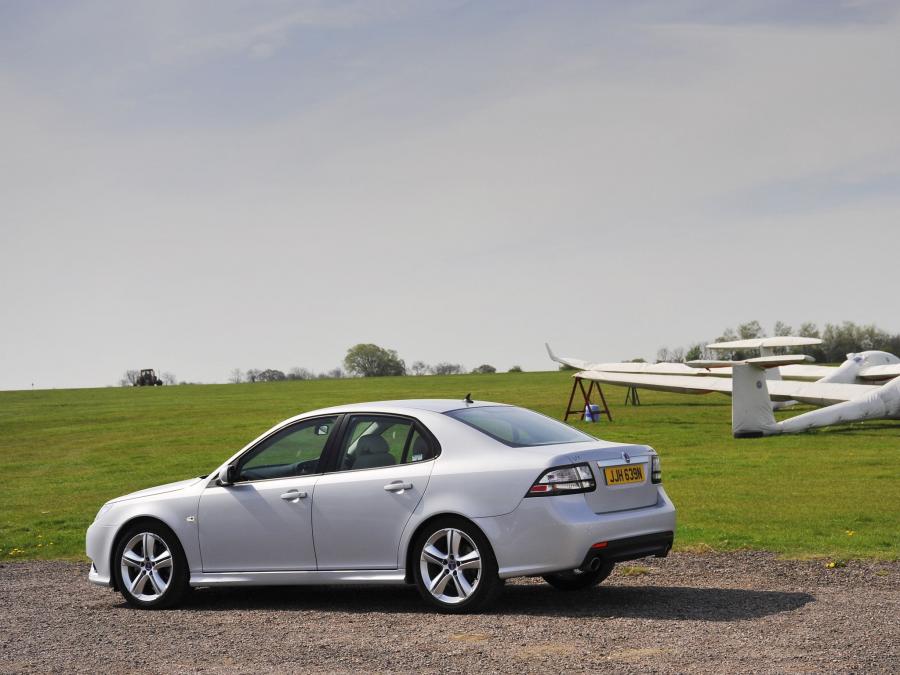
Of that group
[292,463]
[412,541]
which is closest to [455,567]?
[412,541]

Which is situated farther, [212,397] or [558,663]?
[212,397]

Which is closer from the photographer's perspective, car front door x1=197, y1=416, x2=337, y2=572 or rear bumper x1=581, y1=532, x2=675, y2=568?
rear bumper x1=581, y1=532, x2=675, y2=568

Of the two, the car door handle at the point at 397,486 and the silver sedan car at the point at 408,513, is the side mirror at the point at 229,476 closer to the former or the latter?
the silver sedan car at the point at 408,513

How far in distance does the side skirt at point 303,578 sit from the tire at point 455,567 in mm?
255

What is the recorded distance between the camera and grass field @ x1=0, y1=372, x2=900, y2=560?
14.3 meters

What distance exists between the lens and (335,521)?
9070 mm

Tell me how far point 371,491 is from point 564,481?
1.64m

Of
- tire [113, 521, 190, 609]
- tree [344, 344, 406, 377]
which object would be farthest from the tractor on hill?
tire [113, 521, 190, 609]

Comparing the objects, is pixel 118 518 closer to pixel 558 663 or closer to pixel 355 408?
pixel 355 408

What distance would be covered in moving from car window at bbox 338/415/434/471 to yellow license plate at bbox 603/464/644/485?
1466 millimetres

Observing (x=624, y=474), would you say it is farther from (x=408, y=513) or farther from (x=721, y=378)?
(x=721, y=378)

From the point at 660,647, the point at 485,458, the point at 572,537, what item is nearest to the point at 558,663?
the point at 660,647

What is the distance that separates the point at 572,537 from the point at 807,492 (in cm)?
1144

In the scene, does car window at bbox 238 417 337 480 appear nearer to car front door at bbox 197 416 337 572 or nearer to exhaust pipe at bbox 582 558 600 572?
car front door at bbox 197 416 337 572
